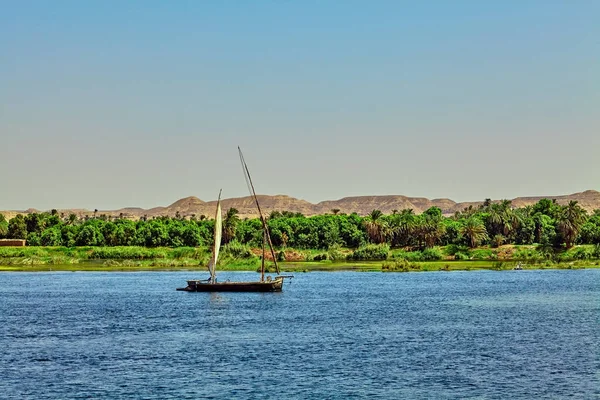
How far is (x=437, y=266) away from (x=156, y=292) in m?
58.7

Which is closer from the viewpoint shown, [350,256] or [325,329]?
[325,329]

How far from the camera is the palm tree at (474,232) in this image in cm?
17888

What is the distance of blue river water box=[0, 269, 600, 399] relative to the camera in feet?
163

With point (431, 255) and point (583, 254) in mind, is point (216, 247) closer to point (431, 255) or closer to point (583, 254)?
point (431, 255)

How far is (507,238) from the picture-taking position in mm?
193375

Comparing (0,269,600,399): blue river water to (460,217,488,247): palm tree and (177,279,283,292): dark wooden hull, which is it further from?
(460,217,488,247): palm tree

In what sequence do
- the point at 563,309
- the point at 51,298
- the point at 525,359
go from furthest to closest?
the point at 51,298 → the point at 563,309 → the point at 525,359

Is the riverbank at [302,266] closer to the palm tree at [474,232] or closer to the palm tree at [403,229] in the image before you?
the palm tree at [474,232]

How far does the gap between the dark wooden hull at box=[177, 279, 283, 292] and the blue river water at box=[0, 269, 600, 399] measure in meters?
0.95

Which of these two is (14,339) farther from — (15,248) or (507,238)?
(507,238)

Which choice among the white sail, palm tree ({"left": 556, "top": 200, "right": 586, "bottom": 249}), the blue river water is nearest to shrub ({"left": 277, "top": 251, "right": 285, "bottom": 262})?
palm tree ({"left": 556, "top": 200, "right": 586, "bottom": 249})

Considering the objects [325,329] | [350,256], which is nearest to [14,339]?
[325,329]

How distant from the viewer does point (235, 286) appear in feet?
354

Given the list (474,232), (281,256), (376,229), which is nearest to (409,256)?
(474,232)
